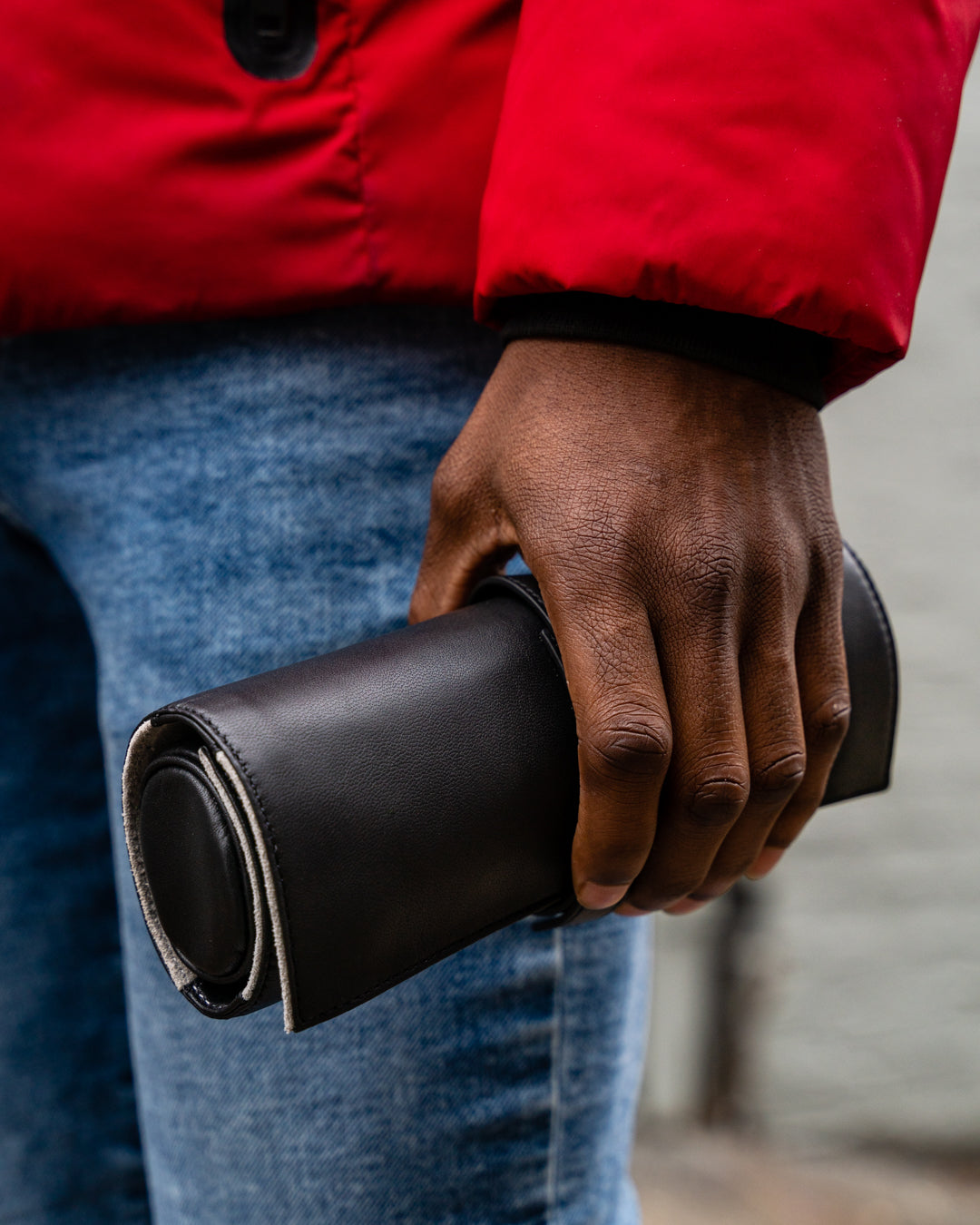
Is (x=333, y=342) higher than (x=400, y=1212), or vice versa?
(x=333, y=342)

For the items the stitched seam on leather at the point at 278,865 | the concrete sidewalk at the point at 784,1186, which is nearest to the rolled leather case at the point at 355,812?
the stitched seam on leather at the point at 278,865

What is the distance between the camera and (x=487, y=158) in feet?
1.86

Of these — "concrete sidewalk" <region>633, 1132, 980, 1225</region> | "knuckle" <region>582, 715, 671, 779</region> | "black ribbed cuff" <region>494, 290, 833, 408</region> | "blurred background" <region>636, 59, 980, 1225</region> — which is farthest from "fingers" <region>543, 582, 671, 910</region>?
"concrete sidewalk" <region>633, 1132, 980, 1225</region>

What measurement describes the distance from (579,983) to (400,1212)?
0.15m

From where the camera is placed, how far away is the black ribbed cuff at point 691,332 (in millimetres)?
482

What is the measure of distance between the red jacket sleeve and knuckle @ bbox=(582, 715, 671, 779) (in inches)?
7.1

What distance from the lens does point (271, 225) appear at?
0.55m

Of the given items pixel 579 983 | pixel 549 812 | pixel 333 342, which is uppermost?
pixel 333 342

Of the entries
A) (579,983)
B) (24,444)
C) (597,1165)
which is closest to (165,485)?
(24,444)

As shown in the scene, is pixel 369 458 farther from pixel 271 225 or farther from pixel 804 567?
pixel 804 567

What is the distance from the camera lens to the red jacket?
0.46 metres

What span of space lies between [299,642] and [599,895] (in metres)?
0.20

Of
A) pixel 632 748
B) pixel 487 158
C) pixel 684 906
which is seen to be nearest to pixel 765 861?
pixel 684 906

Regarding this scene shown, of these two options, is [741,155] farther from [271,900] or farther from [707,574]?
[271,900]
